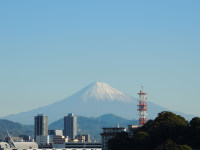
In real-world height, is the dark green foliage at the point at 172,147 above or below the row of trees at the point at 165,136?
below

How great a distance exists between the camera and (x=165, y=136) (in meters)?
164

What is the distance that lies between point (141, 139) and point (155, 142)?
13.1 ft

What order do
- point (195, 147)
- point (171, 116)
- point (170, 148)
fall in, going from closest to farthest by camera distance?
point (170, 148)
point (195, 147)
point (171, 116)

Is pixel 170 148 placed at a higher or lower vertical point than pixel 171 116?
lower

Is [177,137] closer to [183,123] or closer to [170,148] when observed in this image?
[183,123]

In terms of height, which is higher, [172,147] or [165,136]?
[165,136]

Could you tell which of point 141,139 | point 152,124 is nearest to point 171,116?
point 152,124

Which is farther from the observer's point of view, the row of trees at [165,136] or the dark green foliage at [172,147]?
the row of trees at [165,136]

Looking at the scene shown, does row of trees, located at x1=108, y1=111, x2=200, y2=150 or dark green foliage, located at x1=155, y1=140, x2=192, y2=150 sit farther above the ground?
row of trees, located at x1=108, y1=111, x2=200, y2=150

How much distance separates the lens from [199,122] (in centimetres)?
15975

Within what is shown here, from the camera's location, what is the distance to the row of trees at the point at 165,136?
516 feet

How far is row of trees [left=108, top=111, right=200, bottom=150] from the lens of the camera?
15734 centimetres

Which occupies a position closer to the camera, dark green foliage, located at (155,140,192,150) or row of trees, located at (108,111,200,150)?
dark green foliage, located at (155,140,192,150)

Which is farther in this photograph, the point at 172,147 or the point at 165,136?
the point at 165,136
